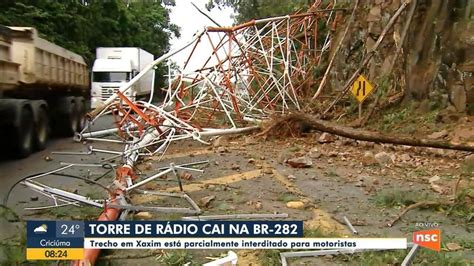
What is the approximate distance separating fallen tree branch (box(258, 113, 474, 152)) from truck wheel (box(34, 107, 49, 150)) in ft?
13.0

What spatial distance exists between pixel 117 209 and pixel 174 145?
228 inches

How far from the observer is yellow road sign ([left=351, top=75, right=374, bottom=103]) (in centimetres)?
1004

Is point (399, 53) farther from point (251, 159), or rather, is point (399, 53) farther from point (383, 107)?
point (251, 159)

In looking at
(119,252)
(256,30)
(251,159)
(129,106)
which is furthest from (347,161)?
(119,252)

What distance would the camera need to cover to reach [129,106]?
9.12 m

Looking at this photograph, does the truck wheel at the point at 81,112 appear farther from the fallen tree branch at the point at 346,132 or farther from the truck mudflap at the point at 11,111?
the fallen tree branch at the point at 346,132

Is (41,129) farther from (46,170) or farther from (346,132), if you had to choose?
(346,132)

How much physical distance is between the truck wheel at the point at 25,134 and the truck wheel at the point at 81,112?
2.00m

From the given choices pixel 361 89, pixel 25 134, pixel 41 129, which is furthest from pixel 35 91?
pixel 361 89

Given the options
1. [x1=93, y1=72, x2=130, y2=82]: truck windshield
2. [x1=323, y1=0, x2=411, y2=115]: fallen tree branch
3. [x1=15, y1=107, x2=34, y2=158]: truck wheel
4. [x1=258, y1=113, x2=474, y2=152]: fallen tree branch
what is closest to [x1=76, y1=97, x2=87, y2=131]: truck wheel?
[x1=93, y1=72, x2=130, y2=82]: truck windshield

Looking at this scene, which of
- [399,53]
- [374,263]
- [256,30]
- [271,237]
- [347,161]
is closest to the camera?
[271,237]

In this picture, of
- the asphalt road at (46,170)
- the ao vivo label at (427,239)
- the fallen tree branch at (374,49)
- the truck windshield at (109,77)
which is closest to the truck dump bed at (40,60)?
the truck windshield at (109,77)

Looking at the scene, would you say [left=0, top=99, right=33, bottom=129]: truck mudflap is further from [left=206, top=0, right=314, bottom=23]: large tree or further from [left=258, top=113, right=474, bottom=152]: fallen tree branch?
[left=206, top=0, right=314, bottom=23]: large tree

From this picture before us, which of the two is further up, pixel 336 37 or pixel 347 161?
pixel 336 37
